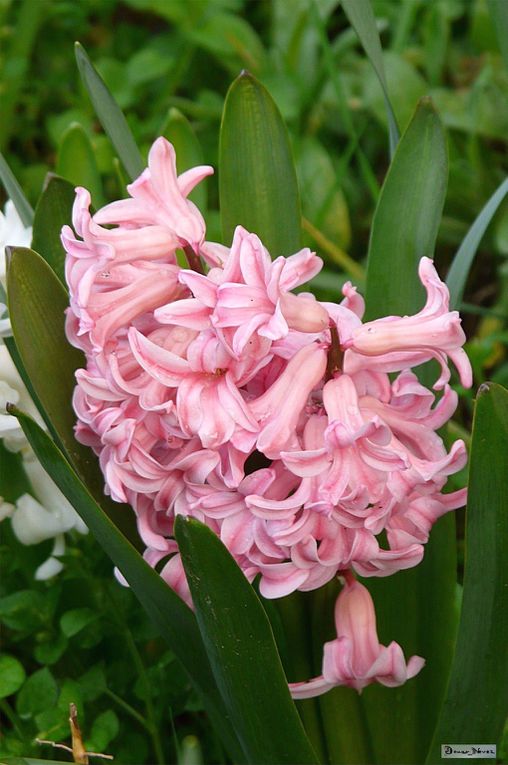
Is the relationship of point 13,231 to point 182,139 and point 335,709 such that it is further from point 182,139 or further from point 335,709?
point 335,709

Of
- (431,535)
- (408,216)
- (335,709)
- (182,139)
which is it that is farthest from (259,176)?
(335,709)

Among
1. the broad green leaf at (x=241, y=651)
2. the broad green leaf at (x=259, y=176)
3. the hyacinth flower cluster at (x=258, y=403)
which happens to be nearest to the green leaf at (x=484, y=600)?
the hyacinth flower cluster at (x=258, y=403)

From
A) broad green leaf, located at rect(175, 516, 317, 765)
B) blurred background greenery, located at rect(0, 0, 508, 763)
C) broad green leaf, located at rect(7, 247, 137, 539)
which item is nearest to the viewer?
broad green leaf, located at rect(175, 516, 317, 765)

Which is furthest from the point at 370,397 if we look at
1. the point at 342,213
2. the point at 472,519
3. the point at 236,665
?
the point at 342,213

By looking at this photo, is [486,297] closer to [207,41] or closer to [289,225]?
[207,41]

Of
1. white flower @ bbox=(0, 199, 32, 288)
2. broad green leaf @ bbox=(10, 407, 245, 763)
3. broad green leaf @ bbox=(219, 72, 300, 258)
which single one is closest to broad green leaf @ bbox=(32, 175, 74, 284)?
white flower @ bbox=(0, 199, 32, 288)

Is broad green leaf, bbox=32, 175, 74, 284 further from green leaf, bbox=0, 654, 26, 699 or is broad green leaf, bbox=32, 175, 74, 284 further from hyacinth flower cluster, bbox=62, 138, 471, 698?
green leaf, bbox=0, 654, 26, 699

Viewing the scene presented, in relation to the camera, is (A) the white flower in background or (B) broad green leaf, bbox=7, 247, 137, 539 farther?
(A) the white flower in background

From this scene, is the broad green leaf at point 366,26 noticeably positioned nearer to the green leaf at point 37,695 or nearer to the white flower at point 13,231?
the white flower at point 13,231
